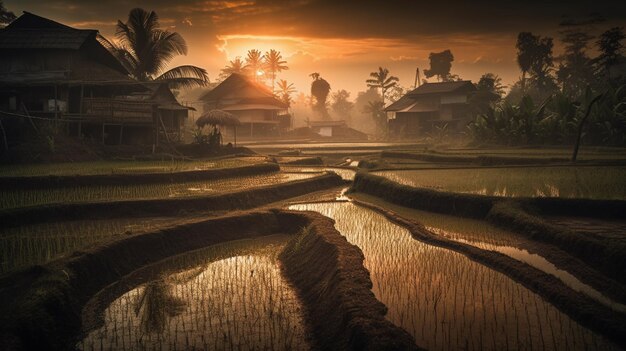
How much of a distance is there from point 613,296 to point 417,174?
28.1 feet

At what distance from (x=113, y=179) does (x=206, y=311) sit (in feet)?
24.5

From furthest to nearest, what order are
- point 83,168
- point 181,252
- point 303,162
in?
point 303,162, point 83,168, point 181,252

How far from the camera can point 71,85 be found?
1895cm

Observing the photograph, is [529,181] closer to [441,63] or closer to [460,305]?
[460,305]

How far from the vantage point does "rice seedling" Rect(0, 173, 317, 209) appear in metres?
9.19

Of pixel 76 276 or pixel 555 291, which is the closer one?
pixel 555 291

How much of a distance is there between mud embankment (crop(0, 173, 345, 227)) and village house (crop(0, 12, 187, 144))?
33.8 feet

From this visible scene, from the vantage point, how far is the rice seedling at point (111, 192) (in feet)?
30.1

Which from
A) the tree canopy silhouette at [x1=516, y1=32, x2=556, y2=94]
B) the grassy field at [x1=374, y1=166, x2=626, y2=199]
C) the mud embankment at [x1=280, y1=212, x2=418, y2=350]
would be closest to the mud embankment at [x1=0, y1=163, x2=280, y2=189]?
the grassy field at [x1=374, y1=166, x2=626, y2=199]

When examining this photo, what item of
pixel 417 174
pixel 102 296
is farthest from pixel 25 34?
pixel 102 296

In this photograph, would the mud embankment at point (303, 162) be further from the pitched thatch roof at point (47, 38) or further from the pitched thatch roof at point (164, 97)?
the pitched thatch roof at point (47, 38)

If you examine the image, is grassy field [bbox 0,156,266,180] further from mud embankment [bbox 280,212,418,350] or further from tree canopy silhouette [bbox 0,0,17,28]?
tree canopy silhouette [bbox 0,0,17,28]

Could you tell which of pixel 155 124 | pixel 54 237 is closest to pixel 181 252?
pixel 54 237

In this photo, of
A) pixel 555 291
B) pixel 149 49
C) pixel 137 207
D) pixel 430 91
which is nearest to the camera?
pixel 555 291
